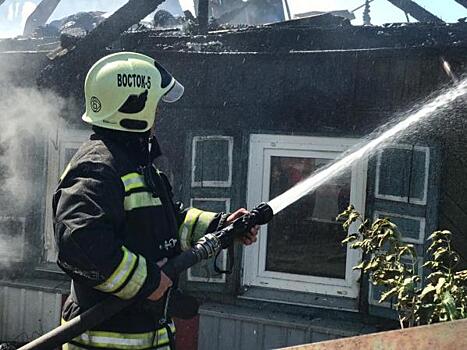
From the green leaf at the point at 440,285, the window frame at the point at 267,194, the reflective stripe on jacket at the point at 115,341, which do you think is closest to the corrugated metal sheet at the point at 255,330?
the window frame at the point at 267,194

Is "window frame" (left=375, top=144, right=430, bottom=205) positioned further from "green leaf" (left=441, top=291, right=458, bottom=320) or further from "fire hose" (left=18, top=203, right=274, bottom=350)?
"fire hose" (left=18, top=203, right=274, bottom=350)

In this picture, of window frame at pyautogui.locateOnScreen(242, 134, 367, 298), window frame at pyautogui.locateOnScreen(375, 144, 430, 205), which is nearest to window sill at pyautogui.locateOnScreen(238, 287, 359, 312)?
window frame at pyautogui.locateOnScreen(242, 134, 367, 298)

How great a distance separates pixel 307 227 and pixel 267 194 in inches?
18.4

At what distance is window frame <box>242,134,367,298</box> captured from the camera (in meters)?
4.93

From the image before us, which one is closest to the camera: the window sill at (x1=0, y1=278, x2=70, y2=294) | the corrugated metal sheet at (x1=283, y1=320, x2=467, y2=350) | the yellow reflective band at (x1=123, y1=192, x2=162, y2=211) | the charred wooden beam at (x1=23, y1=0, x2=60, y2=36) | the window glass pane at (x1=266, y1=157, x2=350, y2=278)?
the corrugated metal sheet at (x1=283, y1=320, x2=467, y2=350)

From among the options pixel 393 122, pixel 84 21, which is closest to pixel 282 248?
pixel 393 122

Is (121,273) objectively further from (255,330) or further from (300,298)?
(300,298)

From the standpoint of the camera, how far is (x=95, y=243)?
2262 mm

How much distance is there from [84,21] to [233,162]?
19.2ft

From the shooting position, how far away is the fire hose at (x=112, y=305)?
243 centimetres

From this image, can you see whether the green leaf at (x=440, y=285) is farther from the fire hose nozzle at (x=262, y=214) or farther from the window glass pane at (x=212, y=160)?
the window glass pane at (x=212, y=160)

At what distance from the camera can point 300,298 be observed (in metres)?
5.07

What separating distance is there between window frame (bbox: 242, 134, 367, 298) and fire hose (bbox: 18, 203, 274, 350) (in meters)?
2.36

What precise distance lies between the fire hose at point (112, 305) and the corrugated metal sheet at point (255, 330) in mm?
2269
